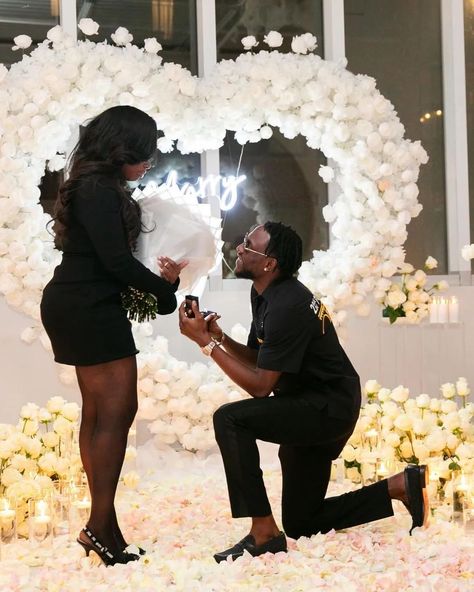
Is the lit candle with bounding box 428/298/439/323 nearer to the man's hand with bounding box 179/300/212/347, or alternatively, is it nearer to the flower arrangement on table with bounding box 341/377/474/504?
the flower arrangement on table with bounding box 341/377/474/504

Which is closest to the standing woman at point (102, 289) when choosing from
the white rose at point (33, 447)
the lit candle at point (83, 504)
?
the lit candle at point (83, 504)

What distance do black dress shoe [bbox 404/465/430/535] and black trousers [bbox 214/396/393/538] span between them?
0.09 meters

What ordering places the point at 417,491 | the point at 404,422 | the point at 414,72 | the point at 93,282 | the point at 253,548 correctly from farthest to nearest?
the point at 414,72, the point at 404,422, the point at 417,491, the point at 253,548, the point at 93,282

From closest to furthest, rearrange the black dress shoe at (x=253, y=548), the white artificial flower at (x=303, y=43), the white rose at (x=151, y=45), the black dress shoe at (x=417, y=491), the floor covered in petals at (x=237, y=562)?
the floor covered in petals at (x=237, y=562)
the black dress shoe at (x=253, y=548)
the black dress shoe at (x=417, y=491)
the white rose at (x=151, y=45)
the white artificial flower at (x=303, y=43)

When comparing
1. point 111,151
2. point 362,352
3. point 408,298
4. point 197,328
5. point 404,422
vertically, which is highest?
point 111,151

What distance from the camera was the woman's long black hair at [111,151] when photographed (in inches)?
109

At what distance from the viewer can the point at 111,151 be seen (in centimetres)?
279

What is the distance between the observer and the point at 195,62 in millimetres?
5062

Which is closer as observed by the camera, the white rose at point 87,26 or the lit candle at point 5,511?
the lit candle at point 5,511

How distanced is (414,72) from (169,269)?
3.09 metres

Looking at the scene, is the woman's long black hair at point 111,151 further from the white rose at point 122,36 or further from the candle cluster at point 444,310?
the candle cluster at point 444,310

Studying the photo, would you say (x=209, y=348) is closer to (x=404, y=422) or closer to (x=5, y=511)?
(x=5, y=511)

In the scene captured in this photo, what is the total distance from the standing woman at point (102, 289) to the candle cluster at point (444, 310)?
2.35 m

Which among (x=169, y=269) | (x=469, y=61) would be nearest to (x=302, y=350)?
(x=169, y=269)
